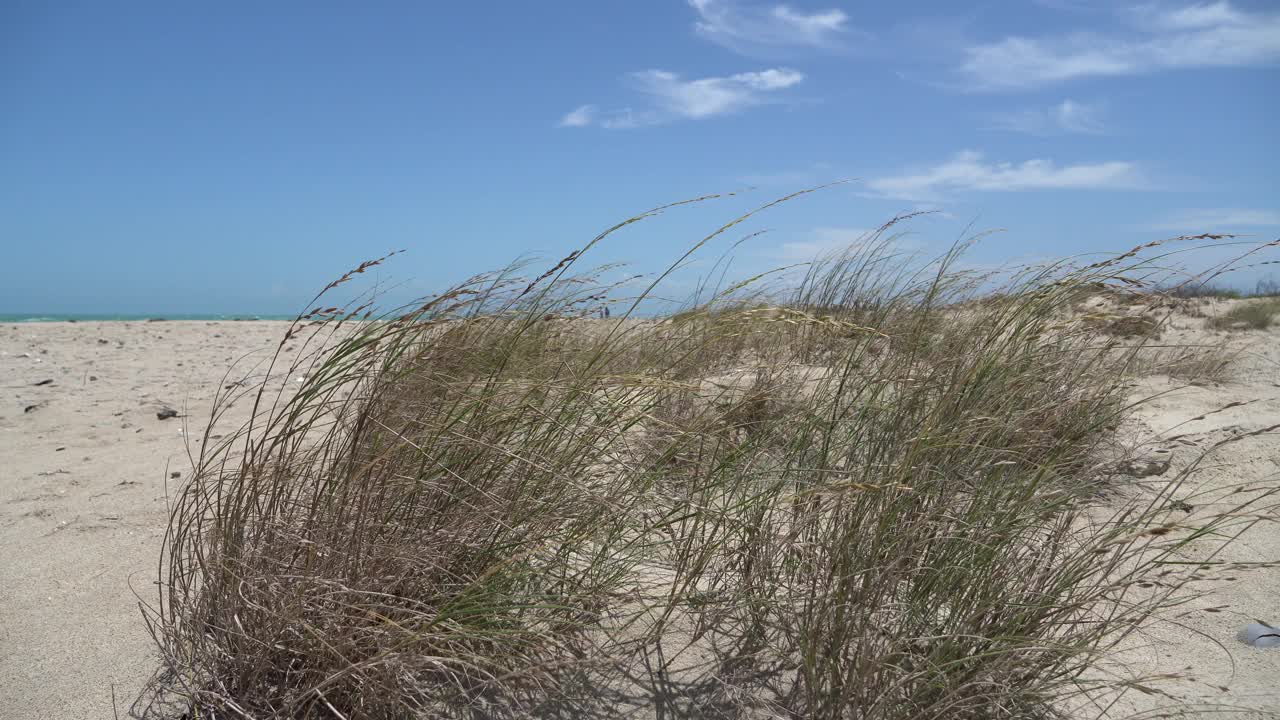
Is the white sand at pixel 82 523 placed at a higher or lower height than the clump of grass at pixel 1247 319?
lower

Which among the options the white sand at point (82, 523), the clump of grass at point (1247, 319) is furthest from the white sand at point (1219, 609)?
the clump of grass at point (1247, 319)

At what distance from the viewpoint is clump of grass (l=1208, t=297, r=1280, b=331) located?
8.68 metres

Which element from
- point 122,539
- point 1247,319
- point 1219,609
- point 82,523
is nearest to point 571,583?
point 1219,609

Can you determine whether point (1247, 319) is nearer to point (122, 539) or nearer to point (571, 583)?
point (571, 583)

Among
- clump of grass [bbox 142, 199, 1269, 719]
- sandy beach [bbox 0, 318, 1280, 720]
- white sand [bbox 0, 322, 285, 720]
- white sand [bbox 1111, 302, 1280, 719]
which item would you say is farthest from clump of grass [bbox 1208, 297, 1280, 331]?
white sand [bbox 0, 322, 285, 720]

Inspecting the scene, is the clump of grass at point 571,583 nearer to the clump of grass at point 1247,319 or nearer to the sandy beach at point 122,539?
the sandy beach at point 122,539

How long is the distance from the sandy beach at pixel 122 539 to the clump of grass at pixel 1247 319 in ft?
6.86

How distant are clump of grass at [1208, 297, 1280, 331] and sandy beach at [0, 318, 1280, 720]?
2.09 meters

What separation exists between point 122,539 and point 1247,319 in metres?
10.7

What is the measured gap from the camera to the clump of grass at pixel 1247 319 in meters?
8.68

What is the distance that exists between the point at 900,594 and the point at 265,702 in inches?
57.5

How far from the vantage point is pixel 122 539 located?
2.91 meters

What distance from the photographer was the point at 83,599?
96.8 inches

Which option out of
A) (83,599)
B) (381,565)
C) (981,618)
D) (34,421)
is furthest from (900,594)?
(34,421)
